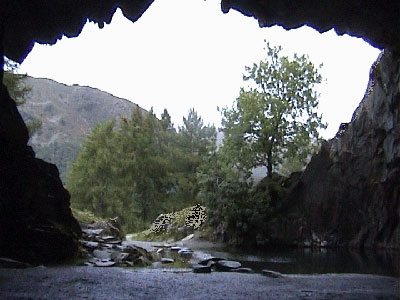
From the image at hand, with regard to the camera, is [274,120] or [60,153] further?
[60,153]

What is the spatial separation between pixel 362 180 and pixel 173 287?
15008mm

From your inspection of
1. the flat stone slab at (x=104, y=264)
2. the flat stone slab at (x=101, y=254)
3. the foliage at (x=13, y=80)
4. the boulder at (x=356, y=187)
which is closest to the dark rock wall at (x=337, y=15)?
the boulder at (x=356, y=187)

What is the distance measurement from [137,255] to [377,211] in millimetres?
11757

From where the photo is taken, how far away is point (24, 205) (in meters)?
9.75

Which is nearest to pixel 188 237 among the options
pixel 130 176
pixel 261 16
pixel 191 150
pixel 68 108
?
pixel 130 176

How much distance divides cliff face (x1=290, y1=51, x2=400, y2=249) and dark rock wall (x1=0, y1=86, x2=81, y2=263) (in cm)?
1127

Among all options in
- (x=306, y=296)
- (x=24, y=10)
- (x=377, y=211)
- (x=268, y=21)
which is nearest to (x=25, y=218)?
(x=24, y=10)

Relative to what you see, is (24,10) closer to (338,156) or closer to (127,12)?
(127,12)

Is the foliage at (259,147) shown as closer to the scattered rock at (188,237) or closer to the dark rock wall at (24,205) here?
the scattered rock at (188,237)

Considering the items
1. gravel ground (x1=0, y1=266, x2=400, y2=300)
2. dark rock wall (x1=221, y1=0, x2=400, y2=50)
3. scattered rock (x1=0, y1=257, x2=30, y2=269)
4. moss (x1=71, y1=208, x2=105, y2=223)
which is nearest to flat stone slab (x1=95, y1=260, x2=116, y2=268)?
gravel ground (x1=0, y1=266, x2=400, y2=300)

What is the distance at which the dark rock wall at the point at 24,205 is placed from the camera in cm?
916

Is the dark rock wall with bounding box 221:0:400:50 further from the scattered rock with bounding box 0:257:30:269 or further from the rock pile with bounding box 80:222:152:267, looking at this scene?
the scattered rock with bounding box 0:257:30:269

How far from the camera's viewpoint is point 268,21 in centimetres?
1144

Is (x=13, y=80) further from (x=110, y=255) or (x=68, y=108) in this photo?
(x=68, y=108)
